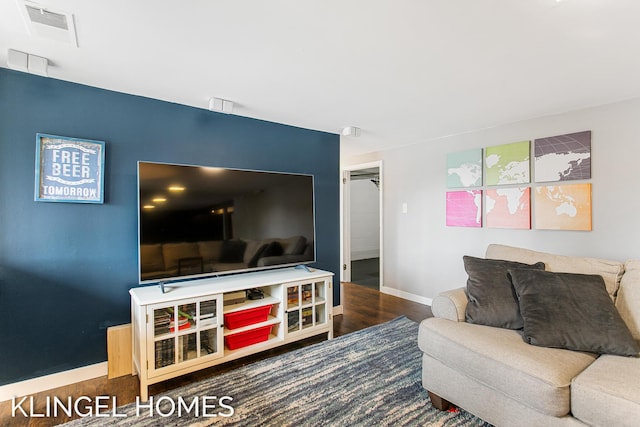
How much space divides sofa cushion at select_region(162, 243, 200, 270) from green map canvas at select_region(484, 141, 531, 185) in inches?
118

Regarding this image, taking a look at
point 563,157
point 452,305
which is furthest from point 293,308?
point 563,157

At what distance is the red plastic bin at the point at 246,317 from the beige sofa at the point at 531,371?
1.27m

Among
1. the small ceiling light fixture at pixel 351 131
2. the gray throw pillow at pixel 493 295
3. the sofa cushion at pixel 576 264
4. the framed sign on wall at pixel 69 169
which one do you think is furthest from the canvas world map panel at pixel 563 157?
the framed sign on wall at pixel 69 169

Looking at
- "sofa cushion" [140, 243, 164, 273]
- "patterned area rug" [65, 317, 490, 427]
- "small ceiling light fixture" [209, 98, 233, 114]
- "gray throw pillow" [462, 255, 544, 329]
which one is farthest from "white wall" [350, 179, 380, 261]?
"sofa cushion" [140, 243, 164, 273]

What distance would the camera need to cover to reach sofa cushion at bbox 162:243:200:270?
7.42 ft

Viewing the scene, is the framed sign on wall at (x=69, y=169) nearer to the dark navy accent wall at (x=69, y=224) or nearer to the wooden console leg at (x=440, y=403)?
the dark navy accent wall at (x=69, y=224)

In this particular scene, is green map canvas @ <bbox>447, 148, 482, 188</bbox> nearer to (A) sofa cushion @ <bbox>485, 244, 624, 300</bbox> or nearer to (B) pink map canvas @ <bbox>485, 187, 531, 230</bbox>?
(B) pink map canvas @ <bbox>485, 187, 531, 230</bbox>

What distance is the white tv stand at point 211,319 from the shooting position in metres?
2.00

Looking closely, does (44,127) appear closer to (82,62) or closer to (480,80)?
(82,62)

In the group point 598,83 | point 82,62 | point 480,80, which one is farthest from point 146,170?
point 598,83

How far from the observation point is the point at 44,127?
2076mm

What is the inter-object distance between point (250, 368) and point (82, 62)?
2344 mm

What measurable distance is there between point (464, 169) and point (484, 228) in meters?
0.69

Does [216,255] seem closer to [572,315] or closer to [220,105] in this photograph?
[220,105]
